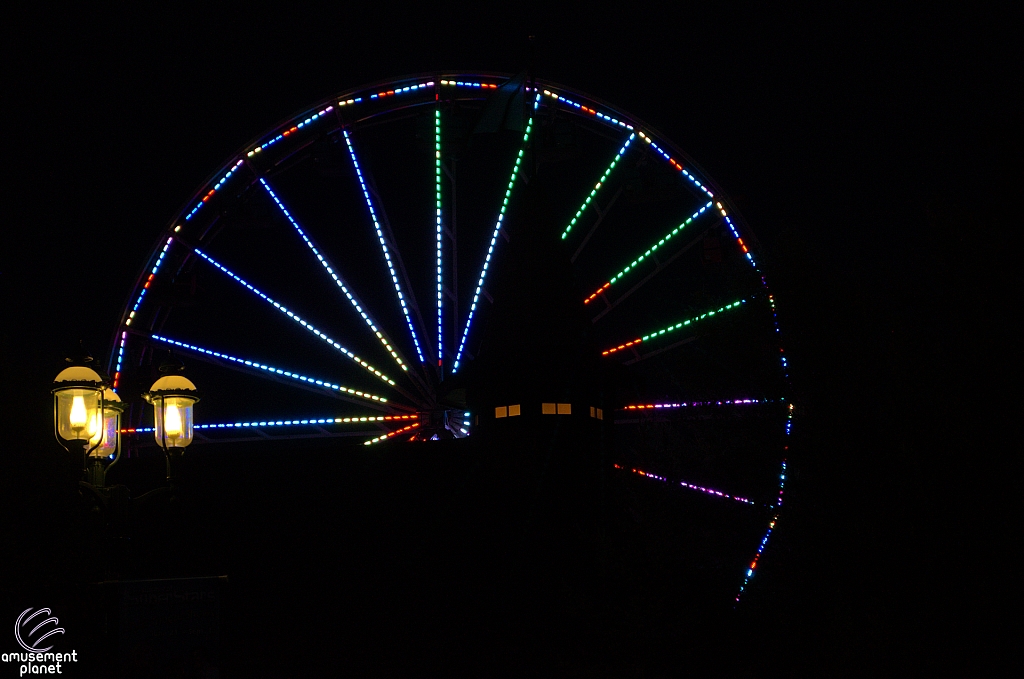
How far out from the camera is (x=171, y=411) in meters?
9.24

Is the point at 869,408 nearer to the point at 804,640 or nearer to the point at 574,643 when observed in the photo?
the point at 804,640

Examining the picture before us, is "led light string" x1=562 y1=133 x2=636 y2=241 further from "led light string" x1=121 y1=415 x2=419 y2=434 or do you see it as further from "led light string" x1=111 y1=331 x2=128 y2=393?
"led light string" x1=111 y1=331 x2=128 y2=393

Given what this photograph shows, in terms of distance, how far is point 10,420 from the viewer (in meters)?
20.2

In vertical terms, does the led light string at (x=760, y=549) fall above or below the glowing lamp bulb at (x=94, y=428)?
below

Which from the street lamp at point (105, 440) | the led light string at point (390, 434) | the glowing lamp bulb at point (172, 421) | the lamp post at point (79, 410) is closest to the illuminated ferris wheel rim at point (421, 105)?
the led light string at point (390, 434)

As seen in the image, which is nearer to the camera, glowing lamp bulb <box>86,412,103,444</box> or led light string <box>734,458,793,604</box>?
glowing lamp bulb <box>86,412,103,444</box>

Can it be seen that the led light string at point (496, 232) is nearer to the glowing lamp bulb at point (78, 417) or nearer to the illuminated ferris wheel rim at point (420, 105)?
the illuminated ferris wheel rim at point (420, 105)

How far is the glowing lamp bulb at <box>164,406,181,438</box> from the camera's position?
30.3ft

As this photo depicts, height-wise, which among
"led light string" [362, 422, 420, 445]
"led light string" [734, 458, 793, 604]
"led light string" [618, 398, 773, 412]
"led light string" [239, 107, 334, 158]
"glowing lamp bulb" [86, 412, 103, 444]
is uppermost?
"led light string" [239, 107, 334, 158]

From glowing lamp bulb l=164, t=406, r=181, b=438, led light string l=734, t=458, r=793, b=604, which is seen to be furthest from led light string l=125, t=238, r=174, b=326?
led light string l=734, t=458, r=793, b=604

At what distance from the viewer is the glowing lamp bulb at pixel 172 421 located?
30.3 feet

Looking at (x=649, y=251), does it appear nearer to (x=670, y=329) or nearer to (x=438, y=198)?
(x=670, y=329)

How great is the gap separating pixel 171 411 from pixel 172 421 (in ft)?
0.28

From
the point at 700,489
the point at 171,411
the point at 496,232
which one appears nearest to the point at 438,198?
the point at 496,232
